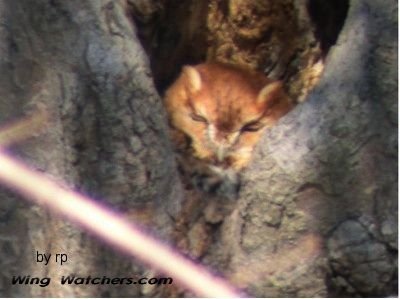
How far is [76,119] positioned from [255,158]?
61 centimetres

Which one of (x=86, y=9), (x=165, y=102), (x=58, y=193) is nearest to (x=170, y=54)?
(x=165, y=102)

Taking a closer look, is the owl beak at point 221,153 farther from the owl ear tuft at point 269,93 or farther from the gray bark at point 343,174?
the gray bark at point 343,174

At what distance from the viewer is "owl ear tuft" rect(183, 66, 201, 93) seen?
147 inches

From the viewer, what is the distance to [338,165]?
9.15 ft

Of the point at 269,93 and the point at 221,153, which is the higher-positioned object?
the point at 269,93

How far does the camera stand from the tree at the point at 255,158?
2.76 metres

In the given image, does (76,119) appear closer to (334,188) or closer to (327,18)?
(334,188)

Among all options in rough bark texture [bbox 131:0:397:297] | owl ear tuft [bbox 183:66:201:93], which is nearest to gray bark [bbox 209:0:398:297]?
rough bark texture [bbox 131:0:397:297]

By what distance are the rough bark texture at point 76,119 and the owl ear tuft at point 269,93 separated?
86 centimetres

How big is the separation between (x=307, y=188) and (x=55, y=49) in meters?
0.94

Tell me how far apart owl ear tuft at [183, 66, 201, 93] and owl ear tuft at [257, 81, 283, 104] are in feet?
0.88

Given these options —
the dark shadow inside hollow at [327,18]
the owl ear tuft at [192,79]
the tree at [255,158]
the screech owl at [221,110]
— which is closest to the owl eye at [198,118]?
the screech owl at [221,110]

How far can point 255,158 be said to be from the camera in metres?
2.91

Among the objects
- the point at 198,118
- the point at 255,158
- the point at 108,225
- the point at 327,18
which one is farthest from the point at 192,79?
the point at 108,225
